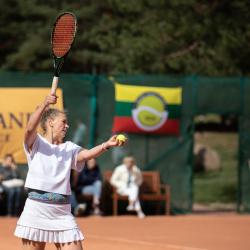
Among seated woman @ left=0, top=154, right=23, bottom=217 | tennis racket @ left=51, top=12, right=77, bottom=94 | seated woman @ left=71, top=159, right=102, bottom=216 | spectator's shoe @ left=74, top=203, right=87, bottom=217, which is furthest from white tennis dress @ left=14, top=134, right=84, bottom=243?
seated woman @ left=71, top=159, right=102, bottom=216

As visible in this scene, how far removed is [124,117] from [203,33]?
12.1 ft

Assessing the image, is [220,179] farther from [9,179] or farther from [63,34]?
[63,34]

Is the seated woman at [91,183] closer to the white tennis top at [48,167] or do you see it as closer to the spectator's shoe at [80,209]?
the spectator's shoe at [80,209]

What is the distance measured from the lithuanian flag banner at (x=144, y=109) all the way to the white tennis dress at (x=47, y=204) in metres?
7.14

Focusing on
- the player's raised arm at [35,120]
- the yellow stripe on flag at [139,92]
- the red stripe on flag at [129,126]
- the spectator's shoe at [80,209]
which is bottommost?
the spectator's shoe at [80,209]

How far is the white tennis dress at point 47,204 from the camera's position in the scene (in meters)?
4.31

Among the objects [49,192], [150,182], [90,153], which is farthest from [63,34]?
[150,182]

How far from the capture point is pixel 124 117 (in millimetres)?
11547

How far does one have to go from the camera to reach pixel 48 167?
4.36m

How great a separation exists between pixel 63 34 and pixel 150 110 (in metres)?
6.53

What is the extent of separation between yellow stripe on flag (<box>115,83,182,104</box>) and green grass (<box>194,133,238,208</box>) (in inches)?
163

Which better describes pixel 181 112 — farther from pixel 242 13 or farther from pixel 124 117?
pixel 242 13

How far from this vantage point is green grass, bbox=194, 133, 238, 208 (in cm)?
1600

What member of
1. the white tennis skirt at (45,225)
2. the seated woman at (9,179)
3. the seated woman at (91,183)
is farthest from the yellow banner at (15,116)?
the white tennis skirt at (45,225)
